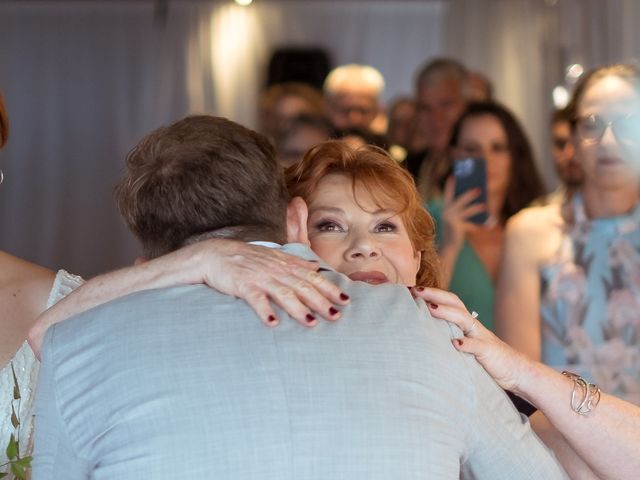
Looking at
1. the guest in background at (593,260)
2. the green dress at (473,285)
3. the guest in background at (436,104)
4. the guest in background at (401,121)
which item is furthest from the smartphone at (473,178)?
the guest in background at (401,121)

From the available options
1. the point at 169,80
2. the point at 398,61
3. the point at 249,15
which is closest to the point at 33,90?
the point at 169,80

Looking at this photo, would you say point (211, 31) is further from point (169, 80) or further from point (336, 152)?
point (336, 152)

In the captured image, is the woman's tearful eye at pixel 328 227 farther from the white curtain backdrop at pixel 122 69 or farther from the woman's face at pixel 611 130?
the white curtain backdrop at pixel 122 69

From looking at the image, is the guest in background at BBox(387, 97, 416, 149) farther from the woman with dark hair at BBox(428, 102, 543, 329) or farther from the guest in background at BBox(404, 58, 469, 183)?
the woman with dark hair at BBox(428, 102, 543, 329)

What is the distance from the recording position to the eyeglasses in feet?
12.3

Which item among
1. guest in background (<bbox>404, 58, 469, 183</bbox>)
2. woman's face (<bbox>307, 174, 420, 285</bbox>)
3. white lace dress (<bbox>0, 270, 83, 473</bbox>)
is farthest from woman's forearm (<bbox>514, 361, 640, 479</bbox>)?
guest in background (<bbox>404, 58, 469, 183</bbox>)

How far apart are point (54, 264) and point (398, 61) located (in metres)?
2.69

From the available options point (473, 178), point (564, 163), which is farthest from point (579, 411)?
point (564, 163)

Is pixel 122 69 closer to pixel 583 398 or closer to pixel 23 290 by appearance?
pixel 23 290

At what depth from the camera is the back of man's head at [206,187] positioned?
1.93 m

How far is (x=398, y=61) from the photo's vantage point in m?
8.45

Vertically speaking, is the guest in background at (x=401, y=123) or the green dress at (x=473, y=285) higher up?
the guest in background at (x=401, y=123)

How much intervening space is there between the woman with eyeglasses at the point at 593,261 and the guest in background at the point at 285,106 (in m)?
1.78

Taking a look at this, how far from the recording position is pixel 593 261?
379 centimetres
